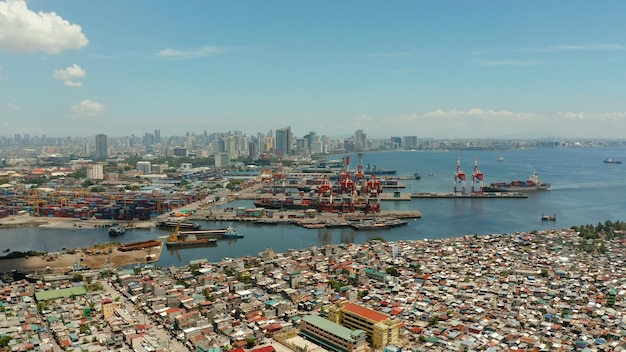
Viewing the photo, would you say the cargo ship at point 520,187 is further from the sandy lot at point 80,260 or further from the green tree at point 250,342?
the green tree at point 250,342

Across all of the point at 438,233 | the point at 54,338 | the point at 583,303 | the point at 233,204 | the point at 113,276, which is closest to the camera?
the point at 54,338

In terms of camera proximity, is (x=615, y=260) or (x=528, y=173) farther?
(x=528, y=173)

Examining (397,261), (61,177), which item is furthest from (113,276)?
(61,177)

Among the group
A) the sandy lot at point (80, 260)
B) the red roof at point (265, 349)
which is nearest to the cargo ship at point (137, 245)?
the sandy lot at point (80, 260)

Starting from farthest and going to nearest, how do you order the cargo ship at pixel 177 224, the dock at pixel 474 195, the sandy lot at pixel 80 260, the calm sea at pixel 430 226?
the dock at pixel 474 195 → the cargo ship at pixel 177 224 → the calm sea at pixel 430 226 → the sandy lot at pixel 80 260

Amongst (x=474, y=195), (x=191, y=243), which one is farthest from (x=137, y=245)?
(x=474, y=195)

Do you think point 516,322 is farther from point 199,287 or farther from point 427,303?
point 199,287
